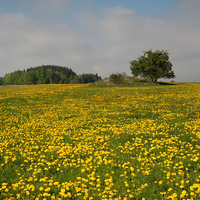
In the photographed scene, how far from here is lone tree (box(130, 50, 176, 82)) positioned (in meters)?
53.9

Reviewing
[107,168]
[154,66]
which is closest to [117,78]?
[154,66]

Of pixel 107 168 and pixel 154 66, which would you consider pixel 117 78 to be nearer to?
pixel 154 66

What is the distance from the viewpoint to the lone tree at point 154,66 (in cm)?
5394

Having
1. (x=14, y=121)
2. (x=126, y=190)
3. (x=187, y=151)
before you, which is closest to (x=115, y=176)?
(x=126, y=190)

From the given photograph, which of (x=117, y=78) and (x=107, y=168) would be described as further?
(x=117, y=78)

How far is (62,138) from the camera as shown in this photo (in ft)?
28.3

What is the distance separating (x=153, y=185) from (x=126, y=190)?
0.81m

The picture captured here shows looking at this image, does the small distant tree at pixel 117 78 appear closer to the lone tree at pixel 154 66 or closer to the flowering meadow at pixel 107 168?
the lone tree at pixel 154 66

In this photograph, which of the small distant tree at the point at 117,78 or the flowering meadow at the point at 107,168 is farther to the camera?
the small distant tree at the point at 117,78

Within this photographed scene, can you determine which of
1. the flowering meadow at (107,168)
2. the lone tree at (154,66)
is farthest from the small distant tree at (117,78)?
the flowering meadow at (107,168)

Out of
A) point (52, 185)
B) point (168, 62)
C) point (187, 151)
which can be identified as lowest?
point (52, 185)

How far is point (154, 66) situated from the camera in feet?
178

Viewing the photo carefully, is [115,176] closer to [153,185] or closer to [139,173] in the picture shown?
[139,173]

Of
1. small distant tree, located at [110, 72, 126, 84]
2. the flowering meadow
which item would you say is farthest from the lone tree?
the flowering meadow
